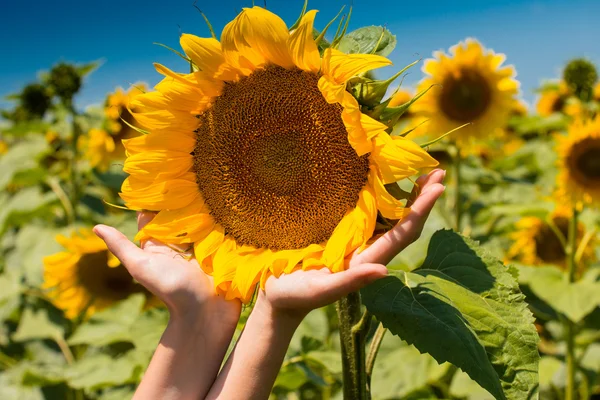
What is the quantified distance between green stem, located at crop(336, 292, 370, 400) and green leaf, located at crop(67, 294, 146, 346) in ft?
5.59

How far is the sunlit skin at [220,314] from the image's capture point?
1.31 metres

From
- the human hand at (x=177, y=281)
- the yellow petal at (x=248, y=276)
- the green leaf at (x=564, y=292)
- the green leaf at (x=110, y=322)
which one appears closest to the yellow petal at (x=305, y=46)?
the yellow petal at (x=248, y=276)

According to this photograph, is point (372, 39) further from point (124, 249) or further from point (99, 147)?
point (99, 147)

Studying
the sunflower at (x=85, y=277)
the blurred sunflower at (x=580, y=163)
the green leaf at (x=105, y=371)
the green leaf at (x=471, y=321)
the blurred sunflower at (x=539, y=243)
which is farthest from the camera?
the blurred sunflower at (x=539, y=243)

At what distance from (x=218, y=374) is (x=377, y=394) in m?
1.36

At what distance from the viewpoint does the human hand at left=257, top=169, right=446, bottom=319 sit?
1212 millimetres

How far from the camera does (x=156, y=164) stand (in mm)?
1672

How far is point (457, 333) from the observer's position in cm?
131

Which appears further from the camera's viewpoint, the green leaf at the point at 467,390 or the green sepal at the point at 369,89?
the green leaf at the point at 467,390

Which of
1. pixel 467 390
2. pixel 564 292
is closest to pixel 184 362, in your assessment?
pixel 467 390

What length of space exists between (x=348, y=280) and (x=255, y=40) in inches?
24.4

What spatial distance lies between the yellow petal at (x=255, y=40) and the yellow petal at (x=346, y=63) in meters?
0.13

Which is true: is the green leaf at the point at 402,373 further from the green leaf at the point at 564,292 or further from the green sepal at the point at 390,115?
the green sepal at the point at 390,115

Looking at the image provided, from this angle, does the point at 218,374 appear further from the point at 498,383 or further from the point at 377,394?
the point at 377,394
